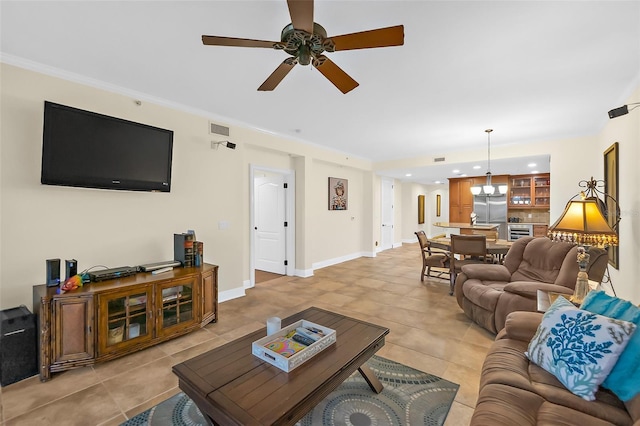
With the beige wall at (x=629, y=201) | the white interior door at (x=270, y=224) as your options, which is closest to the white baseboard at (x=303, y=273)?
the white interior door at (x=270, y=224)

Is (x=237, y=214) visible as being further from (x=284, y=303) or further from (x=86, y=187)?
(x=86, y=187)

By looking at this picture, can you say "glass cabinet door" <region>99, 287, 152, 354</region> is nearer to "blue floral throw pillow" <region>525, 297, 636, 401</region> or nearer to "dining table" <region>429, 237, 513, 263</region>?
"blue floral throw pillow" <region>525, 297, 636, 401</region>

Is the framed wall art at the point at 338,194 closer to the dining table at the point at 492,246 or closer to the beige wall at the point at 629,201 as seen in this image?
the dining table at the point at 492,246

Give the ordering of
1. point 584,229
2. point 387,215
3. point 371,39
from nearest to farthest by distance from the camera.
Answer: point 371,39
point 584,229
point 387,215

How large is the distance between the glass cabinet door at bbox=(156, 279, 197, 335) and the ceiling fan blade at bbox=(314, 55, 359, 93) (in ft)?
8.28

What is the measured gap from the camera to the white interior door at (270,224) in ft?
19.2

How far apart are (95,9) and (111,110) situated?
140 centimetres

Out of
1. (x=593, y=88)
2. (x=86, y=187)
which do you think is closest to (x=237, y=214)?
(x=86, y=187)

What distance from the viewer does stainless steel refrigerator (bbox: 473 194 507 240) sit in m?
8.57

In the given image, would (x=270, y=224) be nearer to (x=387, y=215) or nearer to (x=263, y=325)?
(x=263, y=325)

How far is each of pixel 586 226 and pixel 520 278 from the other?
1247 mm

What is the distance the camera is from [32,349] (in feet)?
7.55

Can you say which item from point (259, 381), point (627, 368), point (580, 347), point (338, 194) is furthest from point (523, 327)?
point (338, 194)

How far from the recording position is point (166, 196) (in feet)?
11.6
